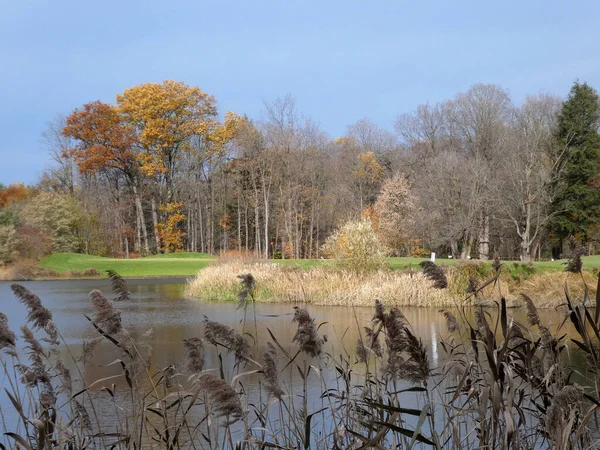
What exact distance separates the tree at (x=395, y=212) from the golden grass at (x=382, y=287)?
710 inches

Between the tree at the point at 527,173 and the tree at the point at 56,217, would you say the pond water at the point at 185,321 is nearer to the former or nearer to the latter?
the tree at the point at 56,217

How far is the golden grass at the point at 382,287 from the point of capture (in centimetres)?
1584

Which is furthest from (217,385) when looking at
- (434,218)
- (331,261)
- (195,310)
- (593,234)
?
(593,234)

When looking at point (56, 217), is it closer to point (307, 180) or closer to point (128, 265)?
point (128, 265)

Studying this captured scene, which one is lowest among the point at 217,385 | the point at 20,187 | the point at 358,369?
the point at 358,369

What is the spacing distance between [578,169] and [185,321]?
27033 millimetres

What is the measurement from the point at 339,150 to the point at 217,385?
44.2 meters

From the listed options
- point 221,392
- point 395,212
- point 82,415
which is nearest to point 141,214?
point 395,212

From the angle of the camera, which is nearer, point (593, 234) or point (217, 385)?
point (217, 385)

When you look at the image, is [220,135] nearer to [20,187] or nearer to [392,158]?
[392,158]

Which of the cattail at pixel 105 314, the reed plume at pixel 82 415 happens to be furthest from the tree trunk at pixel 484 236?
the cattail at pixel 105 314

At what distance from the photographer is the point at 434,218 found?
3547 cm

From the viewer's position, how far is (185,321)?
1412 cm

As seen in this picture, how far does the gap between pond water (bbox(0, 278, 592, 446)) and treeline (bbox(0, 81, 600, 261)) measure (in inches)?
619
